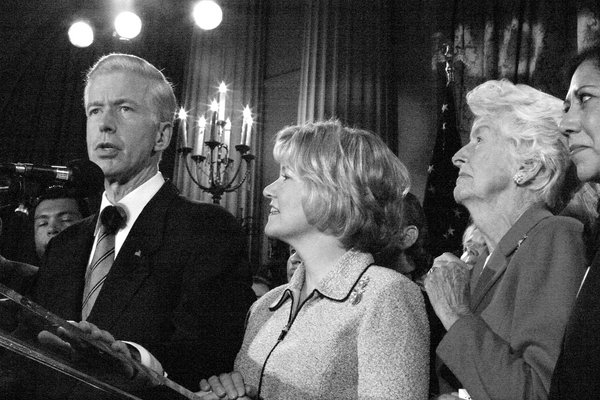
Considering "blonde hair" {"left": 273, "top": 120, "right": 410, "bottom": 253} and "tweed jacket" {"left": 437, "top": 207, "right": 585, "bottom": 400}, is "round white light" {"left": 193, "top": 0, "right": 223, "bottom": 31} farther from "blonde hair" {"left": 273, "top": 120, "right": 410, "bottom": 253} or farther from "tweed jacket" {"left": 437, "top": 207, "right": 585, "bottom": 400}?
"tweed jacket" {"left": 437, "top": 207, "right": 585, "bottom": 400}

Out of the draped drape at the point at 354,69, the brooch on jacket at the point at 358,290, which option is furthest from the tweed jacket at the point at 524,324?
the draped drape at the point at 354,69

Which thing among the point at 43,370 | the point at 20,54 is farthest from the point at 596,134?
the point at 20,54

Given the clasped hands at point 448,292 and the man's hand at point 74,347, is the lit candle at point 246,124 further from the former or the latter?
the man's hand at point 74,347

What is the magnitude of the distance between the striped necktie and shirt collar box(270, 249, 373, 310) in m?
0.55

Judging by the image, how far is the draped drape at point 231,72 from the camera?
25.3 feet

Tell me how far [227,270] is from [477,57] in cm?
404

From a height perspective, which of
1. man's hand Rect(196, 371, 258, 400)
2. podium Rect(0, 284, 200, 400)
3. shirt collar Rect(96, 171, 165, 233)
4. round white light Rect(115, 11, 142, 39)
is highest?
round white light Rect(115, 11, 142, 39)

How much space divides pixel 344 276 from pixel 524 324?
0.50 m

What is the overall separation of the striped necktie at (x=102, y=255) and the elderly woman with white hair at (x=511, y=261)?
0.92 m

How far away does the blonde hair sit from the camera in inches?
76.0

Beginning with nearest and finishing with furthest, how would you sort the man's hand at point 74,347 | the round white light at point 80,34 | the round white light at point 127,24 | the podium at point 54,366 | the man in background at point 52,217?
the podium at point 54,366
the man's hand at point 74,347
the man in background at point 52,217
the round white light at point 127,24
the round white light at point 80,34

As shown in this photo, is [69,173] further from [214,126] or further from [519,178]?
[214,126]

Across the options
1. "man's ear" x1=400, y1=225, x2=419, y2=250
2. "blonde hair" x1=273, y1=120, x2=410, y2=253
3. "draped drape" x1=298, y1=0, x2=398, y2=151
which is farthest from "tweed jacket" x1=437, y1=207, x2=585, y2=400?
"draped drape" x1=298, y1=0, x2=398, y2=151

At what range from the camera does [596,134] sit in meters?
1.52
